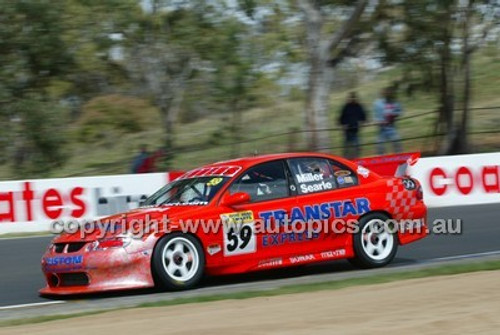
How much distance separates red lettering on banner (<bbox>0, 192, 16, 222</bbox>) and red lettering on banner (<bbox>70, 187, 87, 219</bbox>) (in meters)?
1.06

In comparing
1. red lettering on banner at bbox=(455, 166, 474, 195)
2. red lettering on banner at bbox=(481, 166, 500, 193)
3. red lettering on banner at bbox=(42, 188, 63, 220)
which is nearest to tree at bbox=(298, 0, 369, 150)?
red lettering on banner at bbox=(455, 166, 474, 195)

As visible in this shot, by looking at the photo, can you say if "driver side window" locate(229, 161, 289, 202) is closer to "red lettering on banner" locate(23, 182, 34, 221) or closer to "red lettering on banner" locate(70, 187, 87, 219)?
"red lettering on banner" locate(70, 187, 87, 219)

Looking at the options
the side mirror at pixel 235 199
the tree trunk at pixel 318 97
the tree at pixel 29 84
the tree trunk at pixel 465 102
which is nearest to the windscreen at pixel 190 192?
the side mirror at pixel 235 199

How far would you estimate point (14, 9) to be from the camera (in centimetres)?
2589

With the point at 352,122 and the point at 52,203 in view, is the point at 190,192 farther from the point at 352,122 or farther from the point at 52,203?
the point at 352,122

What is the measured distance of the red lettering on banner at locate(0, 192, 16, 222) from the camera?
54.4 feet

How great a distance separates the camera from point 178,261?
9336 mm

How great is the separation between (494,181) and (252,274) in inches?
379

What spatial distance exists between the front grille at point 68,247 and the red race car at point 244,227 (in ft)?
0.04

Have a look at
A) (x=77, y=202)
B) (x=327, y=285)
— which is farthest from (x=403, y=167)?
(x=77, y=202)

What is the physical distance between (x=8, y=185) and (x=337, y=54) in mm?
11604

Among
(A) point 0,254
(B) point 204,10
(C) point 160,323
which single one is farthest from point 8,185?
(B) point 204,10

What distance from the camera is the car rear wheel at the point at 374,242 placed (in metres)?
10.4

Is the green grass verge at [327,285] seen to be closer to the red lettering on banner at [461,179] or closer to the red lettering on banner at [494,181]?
the red lettering on banner at [461,179]
